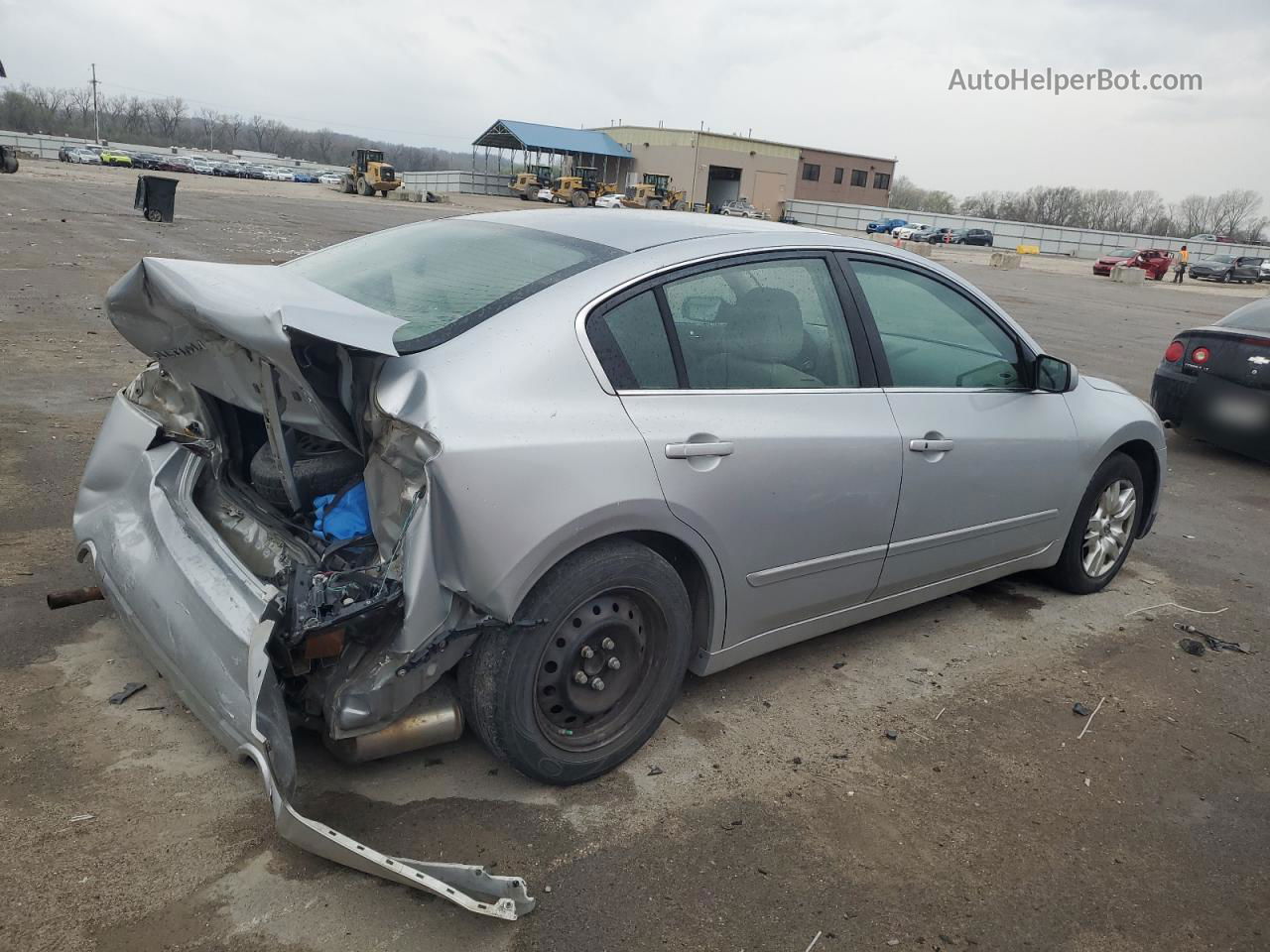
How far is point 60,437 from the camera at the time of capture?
5633 millimetres

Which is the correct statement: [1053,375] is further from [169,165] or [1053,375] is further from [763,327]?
[169,165]

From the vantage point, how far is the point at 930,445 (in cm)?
353

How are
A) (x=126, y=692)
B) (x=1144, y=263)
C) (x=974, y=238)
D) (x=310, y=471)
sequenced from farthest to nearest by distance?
(x=974, y=238), (x=1144, y=263), (x=126, y=692), (x=310, y=471)

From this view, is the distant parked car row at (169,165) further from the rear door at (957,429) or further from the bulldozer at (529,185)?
the rear door at (957,429)

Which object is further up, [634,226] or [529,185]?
[529,185]

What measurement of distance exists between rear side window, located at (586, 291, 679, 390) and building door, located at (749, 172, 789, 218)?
255 feet

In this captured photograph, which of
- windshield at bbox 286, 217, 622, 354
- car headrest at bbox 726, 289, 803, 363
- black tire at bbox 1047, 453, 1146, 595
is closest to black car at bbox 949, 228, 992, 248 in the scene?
black tire at bbox 1047, 453, 1146, 595

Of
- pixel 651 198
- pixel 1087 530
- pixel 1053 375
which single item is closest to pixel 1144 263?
pixel 651 198

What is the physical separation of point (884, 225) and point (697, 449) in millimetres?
71391

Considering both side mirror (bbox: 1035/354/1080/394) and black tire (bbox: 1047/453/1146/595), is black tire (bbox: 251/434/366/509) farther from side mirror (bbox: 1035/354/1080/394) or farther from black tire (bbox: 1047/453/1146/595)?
black tire (bbox: 1047/453/1146/595)

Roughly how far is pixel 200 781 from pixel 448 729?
746mm

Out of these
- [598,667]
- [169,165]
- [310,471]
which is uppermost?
[169,165]

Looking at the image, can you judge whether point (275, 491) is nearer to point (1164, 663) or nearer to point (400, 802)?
point (400, 802)

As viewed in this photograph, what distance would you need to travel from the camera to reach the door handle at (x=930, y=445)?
137 inches
